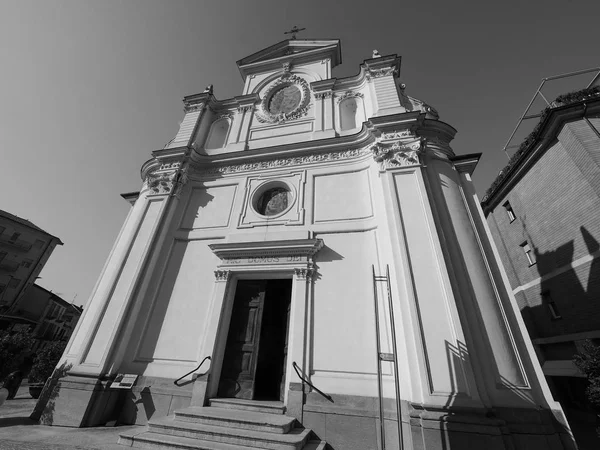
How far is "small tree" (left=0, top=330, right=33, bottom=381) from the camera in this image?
21.6 ft

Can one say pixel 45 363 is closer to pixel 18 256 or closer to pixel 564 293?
pixel 564 293

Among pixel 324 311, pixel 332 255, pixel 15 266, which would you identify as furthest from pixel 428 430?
pixel 15 266

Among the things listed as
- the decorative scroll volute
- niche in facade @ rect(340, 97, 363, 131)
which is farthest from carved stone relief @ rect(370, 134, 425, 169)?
niche in facade @ rect(340, 97, 363, 131)

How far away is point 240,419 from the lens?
16.7 feet

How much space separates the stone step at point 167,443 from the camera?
452 centimetres

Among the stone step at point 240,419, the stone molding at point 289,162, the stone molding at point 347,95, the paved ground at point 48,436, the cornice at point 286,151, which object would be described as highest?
the stone molding at point 347,95

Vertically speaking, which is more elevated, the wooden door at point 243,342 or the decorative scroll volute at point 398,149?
the decorative scroll volute at point 398,149

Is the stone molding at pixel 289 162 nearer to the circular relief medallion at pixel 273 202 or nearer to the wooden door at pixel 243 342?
the circular relief medallion at pixel 273 202

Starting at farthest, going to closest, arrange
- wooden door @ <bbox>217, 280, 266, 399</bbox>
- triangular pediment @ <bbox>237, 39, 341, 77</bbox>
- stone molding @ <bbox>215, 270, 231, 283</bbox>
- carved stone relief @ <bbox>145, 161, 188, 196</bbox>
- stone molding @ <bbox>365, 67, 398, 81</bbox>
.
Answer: triangular pediment @ <bbox>237, 39, 341, 77</bbox>, stone molding @ <bbox>365, 67, 398, 81</bbox>, carved stone relief @ <bbox>145, 161, 188, 196</bbox>, stone molding @ <bbox>215, 270, 231, 283</bbox>, wooden door @ <bbox>217, 280, 266, 399</bbox>

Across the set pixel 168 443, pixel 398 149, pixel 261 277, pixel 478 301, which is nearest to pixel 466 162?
pixel 398 149

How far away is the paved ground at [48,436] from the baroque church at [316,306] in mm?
374

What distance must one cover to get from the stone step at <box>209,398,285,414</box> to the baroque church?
5 centimetres

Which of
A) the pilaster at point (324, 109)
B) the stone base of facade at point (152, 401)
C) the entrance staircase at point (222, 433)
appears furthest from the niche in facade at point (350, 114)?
the stone base of facade at point (152, 401)

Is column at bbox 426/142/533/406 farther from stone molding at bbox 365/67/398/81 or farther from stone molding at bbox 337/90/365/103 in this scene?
stone molding at bbox 337/90/365/103
